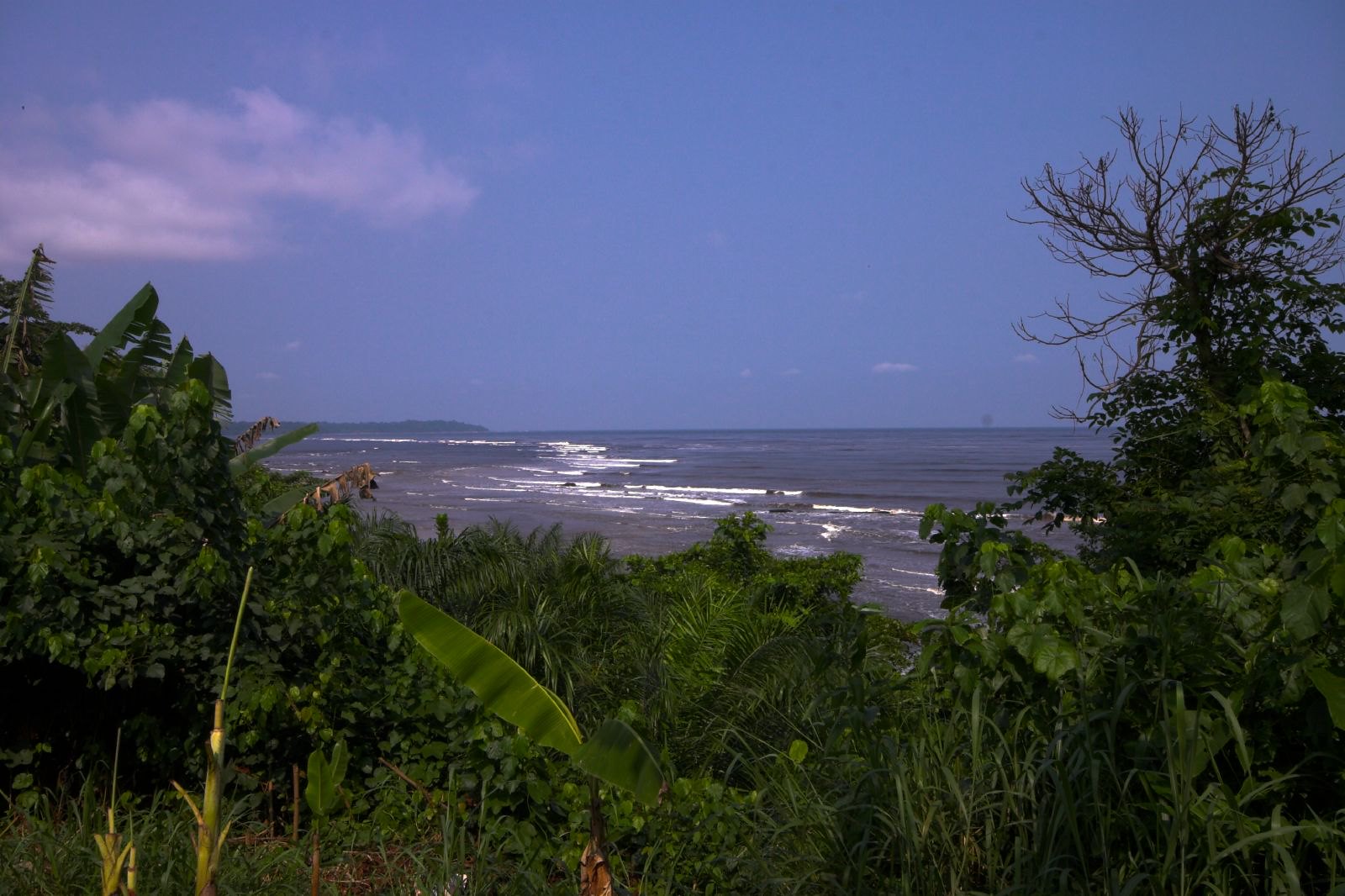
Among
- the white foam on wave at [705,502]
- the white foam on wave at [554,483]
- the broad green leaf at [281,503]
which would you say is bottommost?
the white foam on wave at [554,483]

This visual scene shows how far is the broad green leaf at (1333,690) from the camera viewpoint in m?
2.23

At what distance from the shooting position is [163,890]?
2.83m

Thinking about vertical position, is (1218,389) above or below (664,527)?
above

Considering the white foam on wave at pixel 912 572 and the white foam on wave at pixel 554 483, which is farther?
the white foam on wave at pixel 554 483

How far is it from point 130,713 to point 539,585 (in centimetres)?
423

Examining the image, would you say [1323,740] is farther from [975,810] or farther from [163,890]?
[163,890]

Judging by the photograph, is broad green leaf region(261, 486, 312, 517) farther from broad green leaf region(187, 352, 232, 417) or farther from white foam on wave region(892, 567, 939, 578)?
white foam on wave region(892, 567, 939, 578)

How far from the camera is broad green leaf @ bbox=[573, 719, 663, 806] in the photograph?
2.24 metres

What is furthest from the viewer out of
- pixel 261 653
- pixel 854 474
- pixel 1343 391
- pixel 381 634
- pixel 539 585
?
pixel 854 474

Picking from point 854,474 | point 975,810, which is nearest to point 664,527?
point 975,810

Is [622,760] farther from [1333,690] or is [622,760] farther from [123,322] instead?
[123,322]

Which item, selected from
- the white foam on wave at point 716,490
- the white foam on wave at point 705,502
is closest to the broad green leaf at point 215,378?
the white foam on wave at point 705,502

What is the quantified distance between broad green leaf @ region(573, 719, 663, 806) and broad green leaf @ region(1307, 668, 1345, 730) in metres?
1.62

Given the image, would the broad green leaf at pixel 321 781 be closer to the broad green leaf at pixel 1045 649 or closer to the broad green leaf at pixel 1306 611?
the broad green leaf at pixel 1045 649
